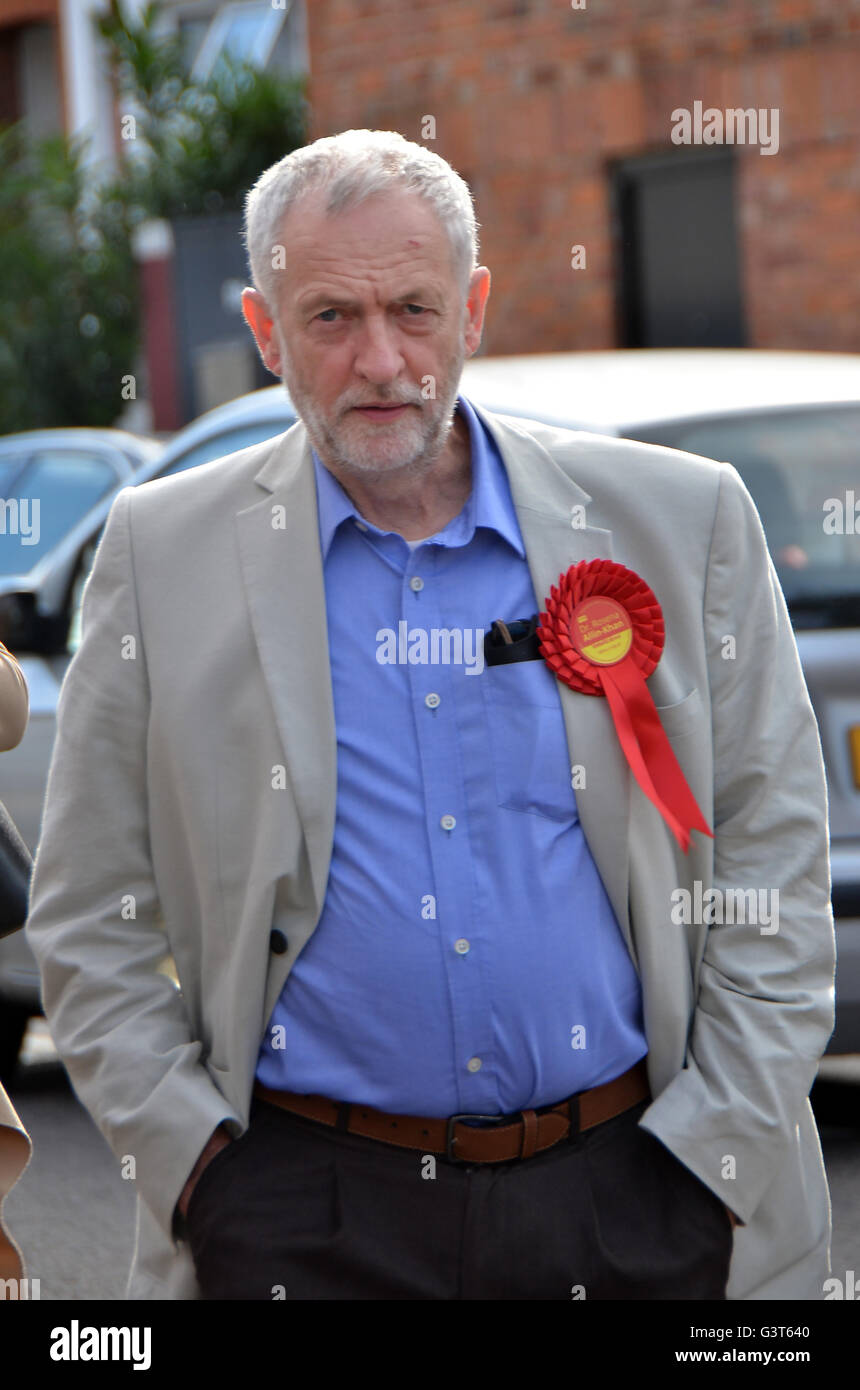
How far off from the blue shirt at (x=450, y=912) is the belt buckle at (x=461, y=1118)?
0.04ft

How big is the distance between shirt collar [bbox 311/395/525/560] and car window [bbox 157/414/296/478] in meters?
2.39

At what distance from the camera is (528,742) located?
259 cm

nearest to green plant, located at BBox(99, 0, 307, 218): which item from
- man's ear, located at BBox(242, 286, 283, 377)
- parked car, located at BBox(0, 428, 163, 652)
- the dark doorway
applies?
the dark doorway

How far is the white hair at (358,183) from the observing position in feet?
8.65

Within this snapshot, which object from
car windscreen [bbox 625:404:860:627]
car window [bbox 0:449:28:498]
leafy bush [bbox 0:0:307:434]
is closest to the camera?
car windscreen [bbox 625:404:860:627]

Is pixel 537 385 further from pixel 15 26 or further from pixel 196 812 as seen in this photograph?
pixel 15 26

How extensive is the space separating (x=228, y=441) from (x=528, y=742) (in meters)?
2.96

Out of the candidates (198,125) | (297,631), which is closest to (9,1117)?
(297,631)

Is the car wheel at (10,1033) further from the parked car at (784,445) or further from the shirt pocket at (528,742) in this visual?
the shirt pocket at (528,742)

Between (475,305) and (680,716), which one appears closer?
(680,716)

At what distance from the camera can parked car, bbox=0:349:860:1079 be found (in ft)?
14.4

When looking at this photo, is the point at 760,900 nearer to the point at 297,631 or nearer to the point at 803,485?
the point at 297,631

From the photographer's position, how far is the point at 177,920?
8.88 ft

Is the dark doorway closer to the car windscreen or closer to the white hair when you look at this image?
the car windscreen
